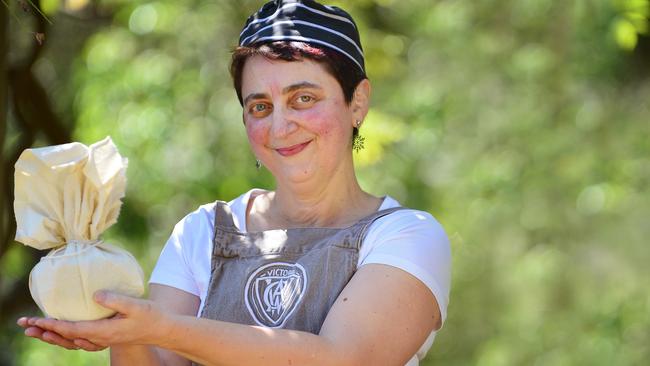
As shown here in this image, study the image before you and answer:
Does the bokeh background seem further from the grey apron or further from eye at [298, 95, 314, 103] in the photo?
the grey apron

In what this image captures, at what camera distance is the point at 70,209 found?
2531 mm

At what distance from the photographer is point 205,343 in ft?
8.27

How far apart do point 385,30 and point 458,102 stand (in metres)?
1.28

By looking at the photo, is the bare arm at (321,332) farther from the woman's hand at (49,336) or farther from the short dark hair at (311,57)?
the short dark hair at (311,57)

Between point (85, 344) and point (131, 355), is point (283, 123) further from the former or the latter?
point (85, 344)

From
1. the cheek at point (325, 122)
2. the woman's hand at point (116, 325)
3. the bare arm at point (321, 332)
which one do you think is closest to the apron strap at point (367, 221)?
the bare arm at point (321, 332)

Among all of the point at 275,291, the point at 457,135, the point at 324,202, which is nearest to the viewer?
the point at 275,291

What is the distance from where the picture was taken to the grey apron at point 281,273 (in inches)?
118

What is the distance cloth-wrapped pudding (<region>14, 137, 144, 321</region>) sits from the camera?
96.8 inches

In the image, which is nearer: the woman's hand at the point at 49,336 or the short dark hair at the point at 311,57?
the woman's hand at the point at 49,336

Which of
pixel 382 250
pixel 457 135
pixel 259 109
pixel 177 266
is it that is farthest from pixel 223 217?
pixel 457 135

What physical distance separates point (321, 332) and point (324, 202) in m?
0.59

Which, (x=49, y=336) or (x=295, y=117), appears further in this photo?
(x=295, y=117)

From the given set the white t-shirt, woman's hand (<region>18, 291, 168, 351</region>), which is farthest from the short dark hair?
woman's hand (<region>18, 291, 168, 351</region>)
